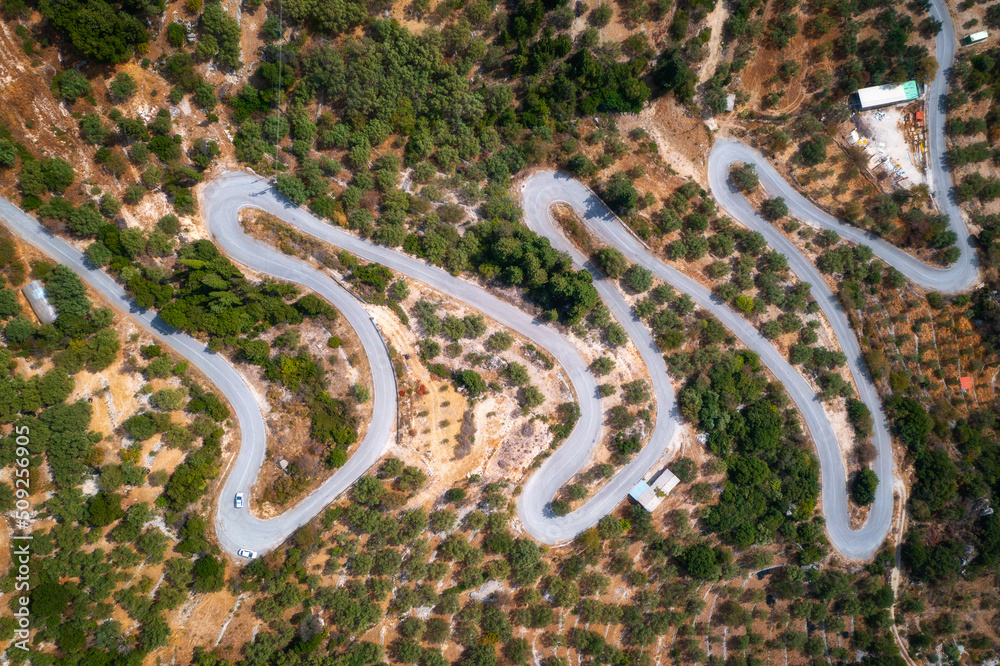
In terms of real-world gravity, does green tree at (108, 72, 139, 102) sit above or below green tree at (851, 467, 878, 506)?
above

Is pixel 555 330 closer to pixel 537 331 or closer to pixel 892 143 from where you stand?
pixel 537 331

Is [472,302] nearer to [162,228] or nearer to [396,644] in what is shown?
[162,228]

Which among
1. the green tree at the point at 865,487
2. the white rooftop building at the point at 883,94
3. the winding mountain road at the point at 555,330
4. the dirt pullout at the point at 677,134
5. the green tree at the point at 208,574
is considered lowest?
the green tree at the point at 865,487

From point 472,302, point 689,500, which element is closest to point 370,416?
point 472,302

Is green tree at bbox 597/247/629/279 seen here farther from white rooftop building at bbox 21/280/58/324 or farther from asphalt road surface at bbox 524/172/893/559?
white rooftop building at bbox 21/280/58/324

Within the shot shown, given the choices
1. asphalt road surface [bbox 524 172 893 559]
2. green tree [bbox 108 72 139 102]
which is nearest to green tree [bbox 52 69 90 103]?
green tree [bbox 108 72 139 102]

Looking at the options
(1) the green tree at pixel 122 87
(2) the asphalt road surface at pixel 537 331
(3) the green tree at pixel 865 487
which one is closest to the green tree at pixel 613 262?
(2) the asphalt road surface at pixel 537 331

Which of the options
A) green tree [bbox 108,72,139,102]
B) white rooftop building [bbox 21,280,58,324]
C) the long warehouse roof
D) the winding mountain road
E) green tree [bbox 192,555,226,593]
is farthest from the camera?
the long warehouse roof

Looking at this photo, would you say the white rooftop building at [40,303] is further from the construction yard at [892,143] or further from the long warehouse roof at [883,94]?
the long warehouse roof at [883,94]
